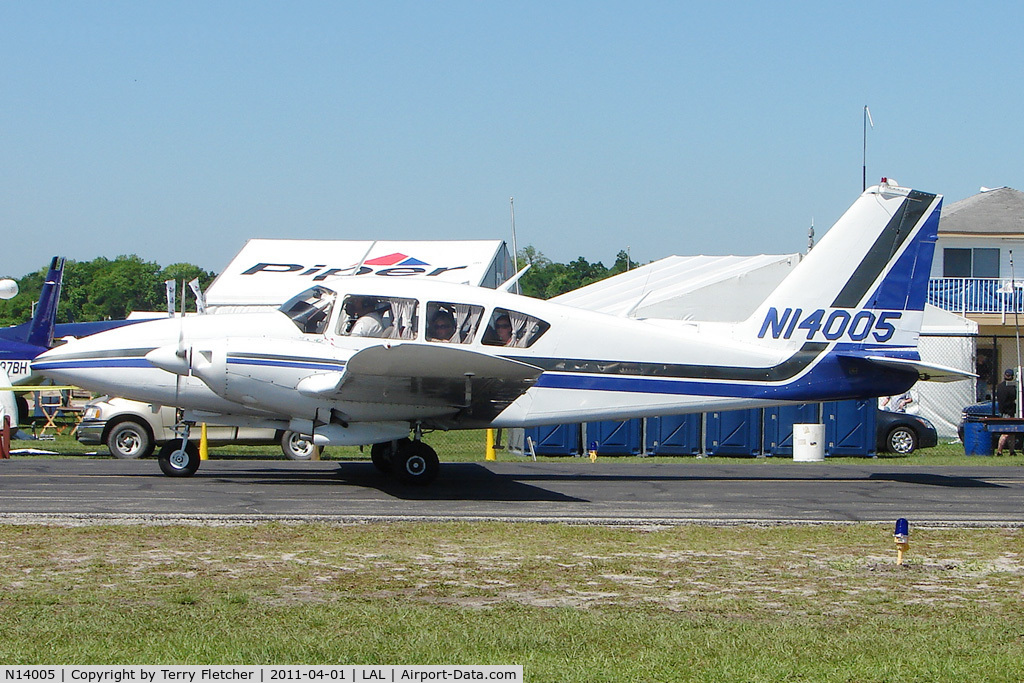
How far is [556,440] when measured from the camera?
21609mm

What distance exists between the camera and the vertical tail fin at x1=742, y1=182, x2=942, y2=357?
14.9m

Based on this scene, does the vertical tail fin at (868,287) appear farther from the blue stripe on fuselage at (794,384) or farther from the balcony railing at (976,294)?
the balcony railing at (976,294)

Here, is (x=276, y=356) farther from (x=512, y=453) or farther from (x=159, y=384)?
(x=512, y=453)

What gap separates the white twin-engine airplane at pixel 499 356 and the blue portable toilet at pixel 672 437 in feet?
23.1

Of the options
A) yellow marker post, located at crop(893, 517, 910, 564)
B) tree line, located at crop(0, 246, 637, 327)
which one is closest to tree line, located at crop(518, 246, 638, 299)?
tree line, located at crop(0, 246, 637, 327)

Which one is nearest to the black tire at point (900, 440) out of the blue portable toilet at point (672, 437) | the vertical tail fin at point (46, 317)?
the blue portable toilet at point (672, 437)

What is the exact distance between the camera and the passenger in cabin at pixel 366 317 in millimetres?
13328

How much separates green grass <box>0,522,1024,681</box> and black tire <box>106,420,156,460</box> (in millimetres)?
8820

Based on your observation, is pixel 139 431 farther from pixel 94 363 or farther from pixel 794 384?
pixel 794 384

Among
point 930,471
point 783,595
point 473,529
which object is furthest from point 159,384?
point 930,471

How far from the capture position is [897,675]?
5.10m

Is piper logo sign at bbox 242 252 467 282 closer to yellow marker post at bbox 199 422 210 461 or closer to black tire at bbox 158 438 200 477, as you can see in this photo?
yellow marker post at bbox 199 422 210 461

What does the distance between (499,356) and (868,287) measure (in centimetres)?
562

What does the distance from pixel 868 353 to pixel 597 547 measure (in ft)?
24.7
